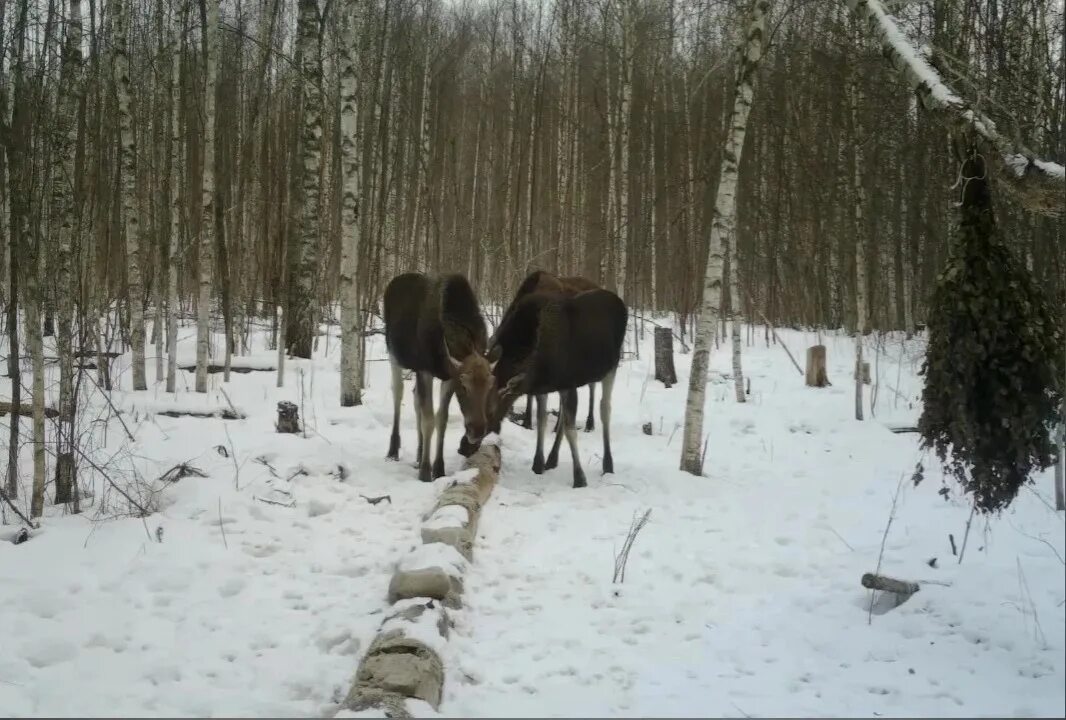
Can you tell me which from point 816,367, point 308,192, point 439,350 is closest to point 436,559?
point 439,350

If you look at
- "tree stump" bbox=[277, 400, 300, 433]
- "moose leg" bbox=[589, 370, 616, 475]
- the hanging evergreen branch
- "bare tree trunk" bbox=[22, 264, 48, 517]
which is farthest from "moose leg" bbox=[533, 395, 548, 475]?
the hanging evergreen branch

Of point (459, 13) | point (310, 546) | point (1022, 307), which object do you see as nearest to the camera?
point (1022, 307)

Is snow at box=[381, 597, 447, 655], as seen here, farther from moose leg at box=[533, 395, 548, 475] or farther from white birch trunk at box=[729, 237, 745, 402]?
white birch trunk at box=[729, 237, 745, 402]

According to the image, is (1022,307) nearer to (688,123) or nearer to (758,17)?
(758,17)

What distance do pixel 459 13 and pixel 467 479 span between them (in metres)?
23.1

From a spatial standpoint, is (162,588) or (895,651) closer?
(895,651)

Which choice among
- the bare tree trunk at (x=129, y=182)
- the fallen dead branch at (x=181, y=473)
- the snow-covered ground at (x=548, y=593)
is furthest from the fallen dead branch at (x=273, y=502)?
the bare tree trunk at (x=129, y=182)

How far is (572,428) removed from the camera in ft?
25.1

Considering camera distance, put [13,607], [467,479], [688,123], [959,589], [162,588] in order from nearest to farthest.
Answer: [959,589] < [13,607] < [162,588] < [467,479] < [688,123]

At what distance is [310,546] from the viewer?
5344 millimetres

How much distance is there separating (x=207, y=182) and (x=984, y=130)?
9.08 m

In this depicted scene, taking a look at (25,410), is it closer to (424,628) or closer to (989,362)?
(424,628)

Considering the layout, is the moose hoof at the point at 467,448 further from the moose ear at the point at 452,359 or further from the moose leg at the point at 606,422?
the moose leg at the point at 606,422

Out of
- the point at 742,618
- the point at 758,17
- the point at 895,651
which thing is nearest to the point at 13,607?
the point at 742,618
